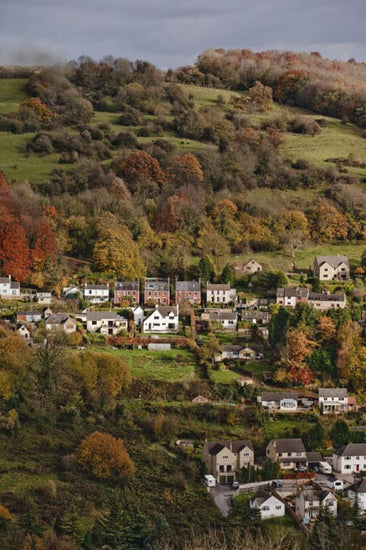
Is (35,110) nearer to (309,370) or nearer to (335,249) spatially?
(335,249)

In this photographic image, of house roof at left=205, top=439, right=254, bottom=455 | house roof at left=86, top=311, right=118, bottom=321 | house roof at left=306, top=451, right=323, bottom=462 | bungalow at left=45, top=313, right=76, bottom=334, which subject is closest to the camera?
house roof at left=205, top=439, right=254, bottom=455

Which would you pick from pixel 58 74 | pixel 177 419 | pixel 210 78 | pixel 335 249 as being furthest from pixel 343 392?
pixel 210 78

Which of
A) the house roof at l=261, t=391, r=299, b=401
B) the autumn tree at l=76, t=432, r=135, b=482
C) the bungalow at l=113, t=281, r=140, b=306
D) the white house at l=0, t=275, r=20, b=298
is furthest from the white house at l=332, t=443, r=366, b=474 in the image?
the white house at l=0, t=275, r=20, b=298

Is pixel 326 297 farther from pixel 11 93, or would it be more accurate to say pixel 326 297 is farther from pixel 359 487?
pixel 11 93

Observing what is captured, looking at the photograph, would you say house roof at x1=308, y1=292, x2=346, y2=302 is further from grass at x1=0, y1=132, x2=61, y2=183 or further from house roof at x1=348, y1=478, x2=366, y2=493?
grass at x1=0, y1=132, x2=61, y2=183

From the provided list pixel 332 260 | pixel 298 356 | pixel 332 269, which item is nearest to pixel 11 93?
pixel 332 260
